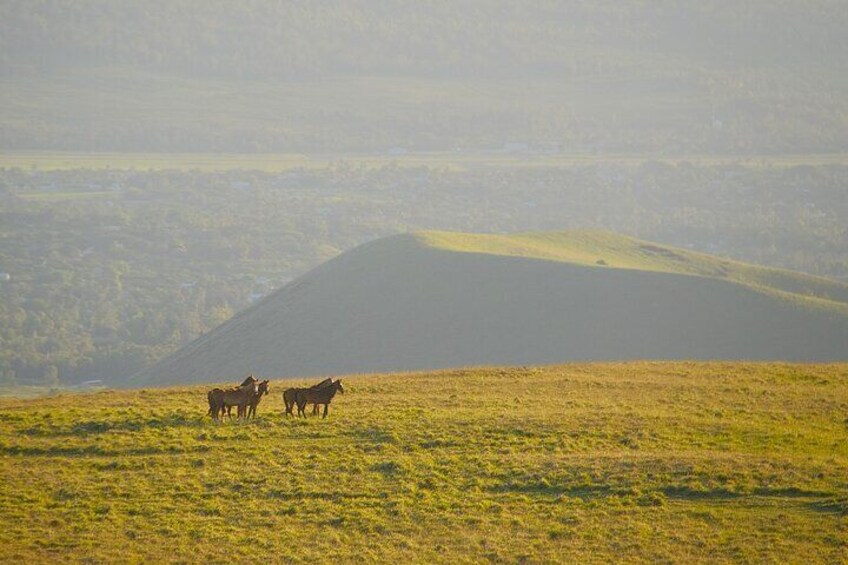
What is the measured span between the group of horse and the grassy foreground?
1.66 feet

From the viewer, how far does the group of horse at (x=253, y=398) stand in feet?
104

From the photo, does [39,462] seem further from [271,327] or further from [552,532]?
[271,327]

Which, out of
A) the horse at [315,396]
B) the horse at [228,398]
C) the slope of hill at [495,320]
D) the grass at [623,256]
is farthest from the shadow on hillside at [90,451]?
the grass at [623,256]

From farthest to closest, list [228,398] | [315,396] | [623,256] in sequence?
1. [623,256]
2. [315,396]
3. [228,398]

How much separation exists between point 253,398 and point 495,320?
67.3 meters

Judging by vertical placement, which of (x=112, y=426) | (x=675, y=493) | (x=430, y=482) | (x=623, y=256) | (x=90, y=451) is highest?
(x=623, y=256)

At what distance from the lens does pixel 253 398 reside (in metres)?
32.0

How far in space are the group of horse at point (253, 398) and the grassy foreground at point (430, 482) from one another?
507 mm

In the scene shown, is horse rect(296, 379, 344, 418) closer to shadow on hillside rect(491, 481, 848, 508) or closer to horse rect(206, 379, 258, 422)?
horse rect(206, 379, 258, 422)

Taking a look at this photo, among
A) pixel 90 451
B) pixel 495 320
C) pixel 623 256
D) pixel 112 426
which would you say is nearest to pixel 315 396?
pixel 112 426

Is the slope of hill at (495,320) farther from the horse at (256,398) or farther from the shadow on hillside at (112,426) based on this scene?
the horse at (256,398)

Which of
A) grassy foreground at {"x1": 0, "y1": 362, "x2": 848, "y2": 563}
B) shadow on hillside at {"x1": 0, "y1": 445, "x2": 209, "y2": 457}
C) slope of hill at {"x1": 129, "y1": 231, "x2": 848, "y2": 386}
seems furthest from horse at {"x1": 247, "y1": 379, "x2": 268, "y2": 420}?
slope of hill at {"x1": 129, "y1": 231, "x2": 848, "y2": 386}

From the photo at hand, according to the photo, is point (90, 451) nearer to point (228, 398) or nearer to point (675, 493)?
point (228, 398)

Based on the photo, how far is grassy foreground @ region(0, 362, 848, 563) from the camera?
25484mm
